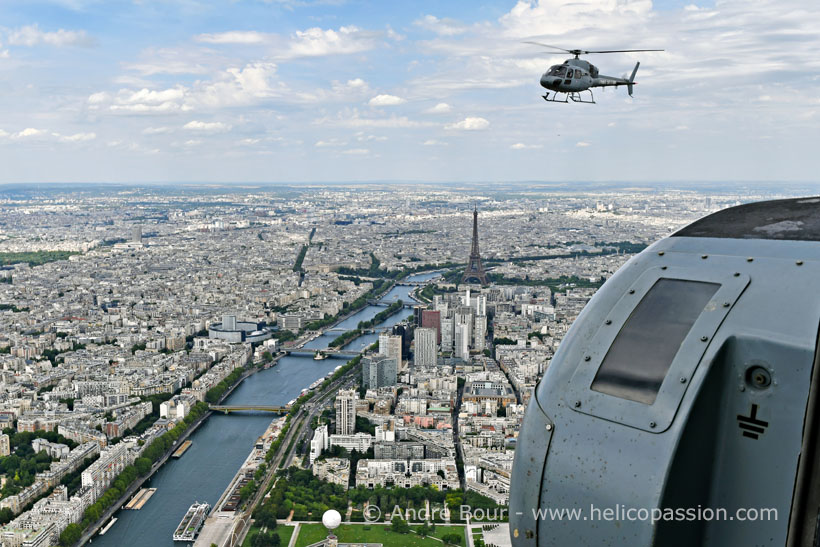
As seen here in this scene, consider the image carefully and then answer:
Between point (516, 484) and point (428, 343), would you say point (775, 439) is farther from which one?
point (428, 343)

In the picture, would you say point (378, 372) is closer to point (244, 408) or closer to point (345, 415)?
point (244, 408)

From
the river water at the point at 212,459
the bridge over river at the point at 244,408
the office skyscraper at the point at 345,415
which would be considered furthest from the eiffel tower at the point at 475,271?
the office skyscraper at the point at 345,415

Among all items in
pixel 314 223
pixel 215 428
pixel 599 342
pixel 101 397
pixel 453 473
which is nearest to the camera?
pixel 599 342

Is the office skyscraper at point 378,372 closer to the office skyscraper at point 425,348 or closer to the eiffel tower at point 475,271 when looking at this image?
the office skyscraper at point 425,348

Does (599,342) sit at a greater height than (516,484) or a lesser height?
greater

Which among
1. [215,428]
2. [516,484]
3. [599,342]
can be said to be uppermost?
[599,342]

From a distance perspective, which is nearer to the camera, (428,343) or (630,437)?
(630,437)

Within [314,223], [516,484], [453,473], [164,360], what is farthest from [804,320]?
[314,223]

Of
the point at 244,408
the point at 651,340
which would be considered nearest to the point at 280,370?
the point at 244,408
